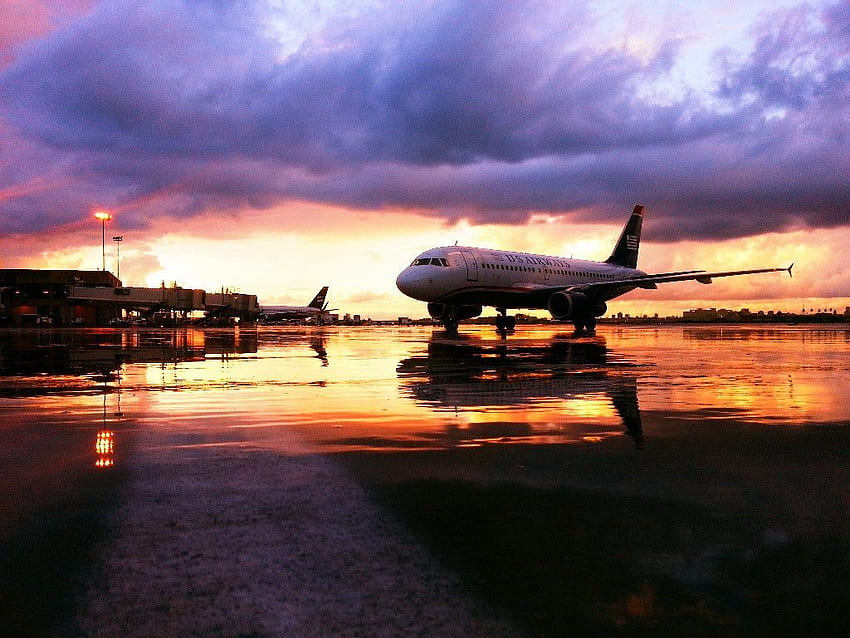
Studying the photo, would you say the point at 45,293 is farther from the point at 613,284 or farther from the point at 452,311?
the point at 613,284

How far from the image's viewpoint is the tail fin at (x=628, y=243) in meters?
53.3

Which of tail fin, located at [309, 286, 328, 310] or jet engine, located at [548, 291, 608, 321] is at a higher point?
tail fin, located at [309, 286, 328, 310]

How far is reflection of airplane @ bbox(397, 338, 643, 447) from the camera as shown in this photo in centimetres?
774

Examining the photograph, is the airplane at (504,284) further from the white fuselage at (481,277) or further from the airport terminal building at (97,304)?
the airport terminal building at (97,304)

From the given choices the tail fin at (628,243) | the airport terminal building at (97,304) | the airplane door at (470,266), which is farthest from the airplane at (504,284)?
the airport terminal building at (97,304)

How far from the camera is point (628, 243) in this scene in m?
53.8

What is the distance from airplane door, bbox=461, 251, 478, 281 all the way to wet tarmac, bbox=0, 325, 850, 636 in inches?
1049

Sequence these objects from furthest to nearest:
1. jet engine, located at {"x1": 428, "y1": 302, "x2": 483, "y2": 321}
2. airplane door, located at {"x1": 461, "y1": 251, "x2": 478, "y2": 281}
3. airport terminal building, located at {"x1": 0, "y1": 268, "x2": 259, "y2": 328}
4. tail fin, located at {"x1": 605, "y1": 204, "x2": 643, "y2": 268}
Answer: airport terminal building, located at {"x1": 0, "y1": 268, "x2": 259, "y2": 328}, tail fin, located at {"x1": 605, "y1": 204, "x2": 643, "y2": 268}, jet engine, located at {"x1": 428, "y1": 302, "x2": 483, "y2": 321}, airplane door, located at {"x1": 461, "y1": 251, "x2": 478, "y2": 281}

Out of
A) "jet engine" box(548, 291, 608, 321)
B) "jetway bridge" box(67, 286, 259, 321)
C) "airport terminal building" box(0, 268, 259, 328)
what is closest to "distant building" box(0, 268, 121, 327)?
"airport terminal building" box(0, 268, 259, 328)

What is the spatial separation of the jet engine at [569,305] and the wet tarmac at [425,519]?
27.4m

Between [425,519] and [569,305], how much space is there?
110 feet

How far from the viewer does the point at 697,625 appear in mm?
2777

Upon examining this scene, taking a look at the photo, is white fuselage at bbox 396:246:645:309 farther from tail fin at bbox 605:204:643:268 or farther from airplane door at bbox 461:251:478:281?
tail fin at bbox 605:204:643:268

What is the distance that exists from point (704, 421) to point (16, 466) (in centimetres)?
698
